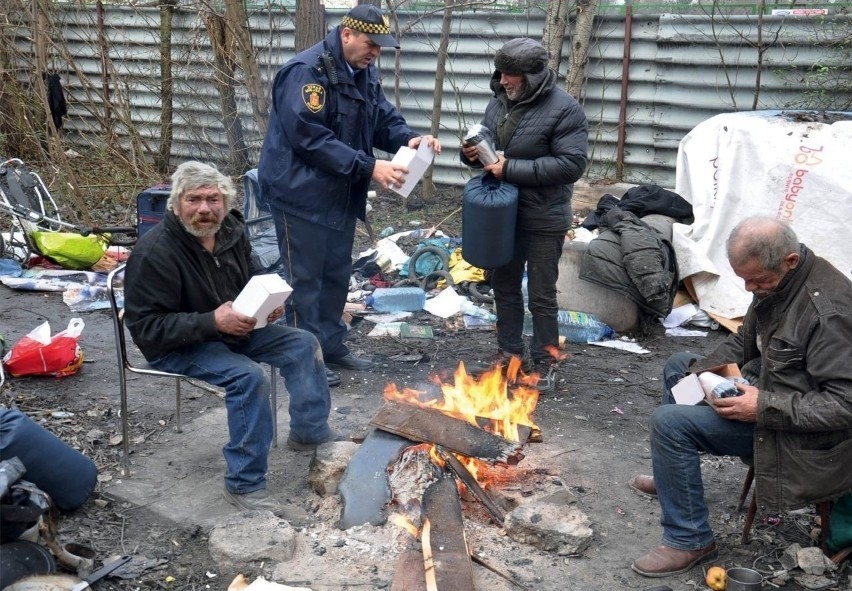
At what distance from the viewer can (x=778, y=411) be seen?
138 inches

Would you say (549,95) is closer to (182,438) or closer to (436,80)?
(182,438)

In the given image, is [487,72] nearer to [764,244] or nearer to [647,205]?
[647,205]

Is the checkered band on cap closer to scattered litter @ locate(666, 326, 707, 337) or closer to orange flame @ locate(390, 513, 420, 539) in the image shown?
orange flame @ locate(390, 513, 420, 539)

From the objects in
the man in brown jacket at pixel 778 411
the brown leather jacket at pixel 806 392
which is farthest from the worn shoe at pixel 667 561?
the brown leather jacket at pixel 806 392

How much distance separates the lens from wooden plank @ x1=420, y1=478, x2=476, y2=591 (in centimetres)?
359

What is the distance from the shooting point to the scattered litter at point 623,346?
6.95 metres

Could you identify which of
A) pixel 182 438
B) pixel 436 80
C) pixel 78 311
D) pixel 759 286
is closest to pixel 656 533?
pixel 759 286

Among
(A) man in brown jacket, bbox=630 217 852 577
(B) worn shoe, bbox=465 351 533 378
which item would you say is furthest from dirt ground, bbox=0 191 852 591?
(A) man in brown jacket, bbox=630 217 852 577

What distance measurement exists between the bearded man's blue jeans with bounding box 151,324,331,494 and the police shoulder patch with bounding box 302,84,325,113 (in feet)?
4.99

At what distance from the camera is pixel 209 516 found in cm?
430

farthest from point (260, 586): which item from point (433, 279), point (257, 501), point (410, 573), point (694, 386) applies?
point (433, 279)

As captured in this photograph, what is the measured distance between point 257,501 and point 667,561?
78.1 inches

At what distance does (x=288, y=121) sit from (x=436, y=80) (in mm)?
4818

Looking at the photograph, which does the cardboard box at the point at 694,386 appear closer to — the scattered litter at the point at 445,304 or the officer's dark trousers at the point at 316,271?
the officer's dark trousers at the point at 316,271
